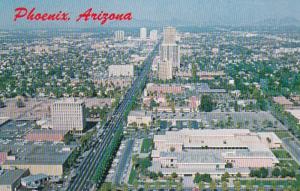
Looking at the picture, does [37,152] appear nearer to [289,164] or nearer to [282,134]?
[289,164]

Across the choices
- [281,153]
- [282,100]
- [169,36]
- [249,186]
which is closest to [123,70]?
[169,36]

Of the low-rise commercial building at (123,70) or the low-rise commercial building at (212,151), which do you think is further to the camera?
the low-rise commercial building at (123,70)

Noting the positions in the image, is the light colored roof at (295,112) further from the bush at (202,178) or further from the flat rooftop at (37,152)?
the flat rooftop at (37,152)

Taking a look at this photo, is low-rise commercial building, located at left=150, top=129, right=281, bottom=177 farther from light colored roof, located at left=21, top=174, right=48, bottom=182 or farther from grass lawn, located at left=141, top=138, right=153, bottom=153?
light colored roof, located at left=21, top=174, right=48, bottom=182

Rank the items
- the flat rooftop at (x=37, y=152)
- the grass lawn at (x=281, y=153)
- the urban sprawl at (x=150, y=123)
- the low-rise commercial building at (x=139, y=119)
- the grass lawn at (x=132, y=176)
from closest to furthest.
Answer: the grass lawn at (x=132, y=176) < the urban sprawl at (x=150, y=123) < the flat rooftop at (x=37, y=152) < the grass lawn at (x=281, y=153) < the low-rise commercial building at (x=139, y=119)

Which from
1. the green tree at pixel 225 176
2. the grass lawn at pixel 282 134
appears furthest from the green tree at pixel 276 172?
the grass lawn at pixel 282 134

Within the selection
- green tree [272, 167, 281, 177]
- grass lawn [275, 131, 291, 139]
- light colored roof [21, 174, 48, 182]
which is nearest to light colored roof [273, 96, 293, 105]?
grass lawn [275, 131, 291, 139]

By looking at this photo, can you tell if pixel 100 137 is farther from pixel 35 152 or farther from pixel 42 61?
pixel 42 61
